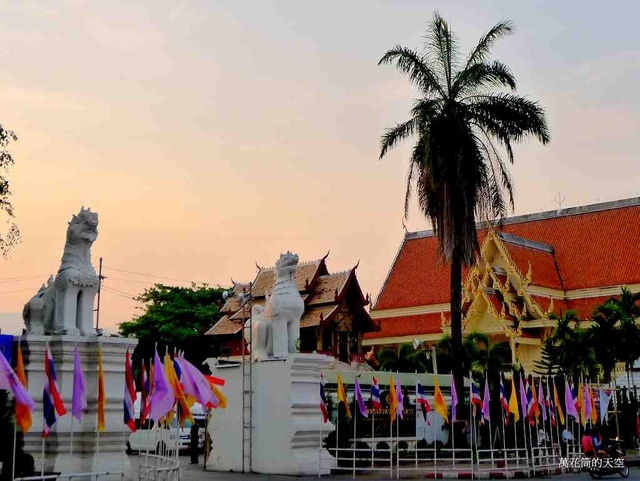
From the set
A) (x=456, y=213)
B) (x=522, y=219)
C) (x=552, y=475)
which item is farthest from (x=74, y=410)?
(x=522, y=219)

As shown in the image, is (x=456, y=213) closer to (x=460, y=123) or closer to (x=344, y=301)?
(x=460, y=123)

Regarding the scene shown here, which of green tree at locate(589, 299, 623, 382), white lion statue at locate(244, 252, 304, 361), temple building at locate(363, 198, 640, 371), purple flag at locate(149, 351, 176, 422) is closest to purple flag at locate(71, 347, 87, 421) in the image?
purple flag at locate(149, 351, 176, 422)

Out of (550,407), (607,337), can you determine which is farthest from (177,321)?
(550,407)

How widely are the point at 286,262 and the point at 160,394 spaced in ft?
20.4

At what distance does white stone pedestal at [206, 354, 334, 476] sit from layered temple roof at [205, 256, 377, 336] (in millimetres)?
20891

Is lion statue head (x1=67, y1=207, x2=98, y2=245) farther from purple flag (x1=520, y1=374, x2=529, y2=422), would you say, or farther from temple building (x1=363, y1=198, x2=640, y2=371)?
temple building (x1=363, y1=198, x2=640, y2=371)

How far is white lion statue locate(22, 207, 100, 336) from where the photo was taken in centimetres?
1388

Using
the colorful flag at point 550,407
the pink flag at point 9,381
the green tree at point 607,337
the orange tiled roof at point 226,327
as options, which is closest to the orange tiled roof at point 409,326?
the orange tiled roof at point 226,327

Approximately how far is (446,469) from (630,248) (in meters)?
25.4

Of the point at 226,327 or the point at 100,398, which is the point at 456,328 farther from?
the point at 226,327

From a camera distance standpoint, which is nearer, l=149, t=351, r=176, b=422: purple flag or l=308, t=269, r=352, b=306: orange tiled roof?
l=149, t=351, r=176, b=422: purple flag

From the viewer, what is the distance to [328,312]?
39500 mm

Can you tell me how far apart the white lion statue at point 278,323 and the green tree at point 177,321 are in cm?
3148

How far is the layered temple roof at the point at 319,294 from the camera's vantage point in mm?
39812
